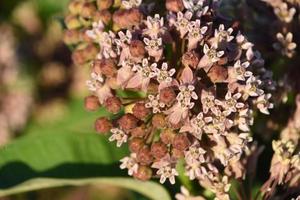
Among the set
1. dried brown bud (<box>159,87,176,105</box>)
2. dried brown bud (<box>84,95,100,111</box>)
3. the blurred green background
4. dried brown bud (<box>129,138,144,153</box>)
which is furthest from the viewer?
the blurred green background

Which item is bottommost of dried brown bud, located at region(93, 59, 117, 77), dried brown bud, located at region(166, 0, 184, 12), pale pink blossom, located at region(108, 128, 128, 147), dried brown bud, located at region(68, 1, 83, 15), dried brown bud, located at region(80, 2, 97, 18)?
pale pink blossom, located at region(108, 128, 128, 147)

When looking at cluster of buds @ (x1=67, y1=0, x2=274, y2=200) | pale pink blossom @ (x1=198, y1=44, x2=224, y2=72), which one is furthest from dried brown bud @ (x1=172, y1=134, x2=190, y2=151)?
pale pink blossom @ (x1=198, y1=44, x2=224, y2=72)

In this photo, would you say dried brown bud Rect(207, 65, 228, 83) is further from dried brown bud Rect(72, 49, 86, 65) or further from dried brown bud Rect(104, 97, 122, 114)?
dried brown bud Rect(72, 49, 86, 65)

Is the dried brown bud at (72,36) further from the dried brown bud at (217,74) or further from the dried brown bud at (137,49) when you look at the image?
the dried brown bud at (217,74)

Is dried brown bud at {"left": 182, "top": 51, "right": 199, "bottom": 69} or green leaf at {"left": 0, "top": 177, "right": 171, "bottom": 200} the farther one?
green leaf at {"left": 0, "top": 177, "right": 171, "bottom": 200}

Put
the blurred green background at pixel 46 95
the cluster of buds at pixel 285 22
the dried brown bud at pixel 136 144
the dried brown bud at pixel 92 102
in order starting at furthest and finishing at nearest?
the blurred green background at pixel 46 95
the cluster of buds at pixel 285 22
the dried brown bud at pixel 92 102
the dried brown bud at pixel 136 144

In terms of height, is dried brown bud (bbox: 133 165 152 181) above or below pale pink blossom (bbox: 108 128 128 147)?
below

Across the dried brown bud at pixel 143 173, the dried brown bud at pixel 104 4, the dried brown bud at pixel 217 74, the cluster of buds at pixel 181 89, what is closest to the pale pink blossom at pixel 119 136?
the cluster of buds at pixel 181 89
